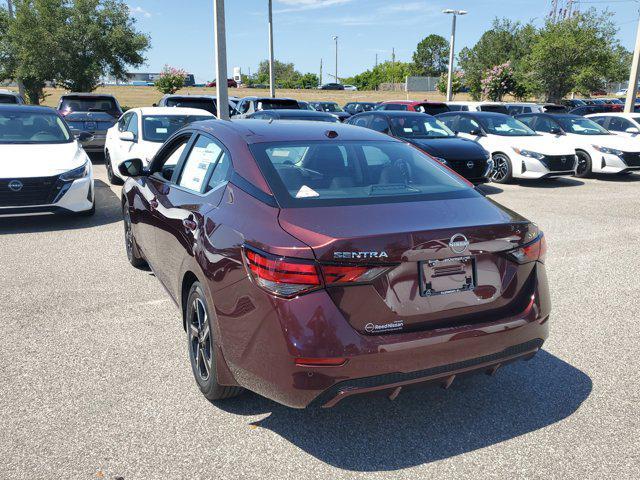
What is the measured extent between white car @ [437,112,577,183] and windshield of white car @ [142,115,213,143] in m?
6.36

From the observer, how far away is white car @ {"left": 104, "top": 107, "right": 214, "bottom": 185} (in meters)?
9.55

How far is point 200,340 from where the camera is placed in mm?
3328

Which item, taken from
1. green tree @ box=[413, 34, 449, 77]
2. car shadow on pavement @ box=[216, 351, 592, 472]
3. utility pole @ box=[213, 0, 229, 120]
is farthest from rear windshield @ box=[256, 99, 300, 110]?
green tree @ box=[413, 34, 449, 77]

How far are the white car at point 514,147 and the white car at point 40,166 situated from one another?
28.2 feet

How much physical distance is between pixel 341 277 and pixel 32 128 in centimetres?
788

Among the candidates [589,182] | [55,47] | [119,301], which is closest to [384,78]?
[55,47]

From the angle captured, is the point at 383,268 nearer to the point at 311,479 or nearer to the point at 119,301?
the point at 311,479

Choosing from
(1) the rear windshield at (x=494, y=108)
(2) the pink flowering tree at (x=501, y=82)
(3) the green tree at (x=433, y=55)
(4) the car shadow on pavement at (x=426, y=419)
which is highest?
(3) the green tree at (x=433, y=55)

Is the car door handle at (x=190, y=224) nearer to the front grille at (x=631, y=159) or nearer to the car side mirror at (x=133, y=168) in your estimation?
the car side mirror at (x=133, y=168)

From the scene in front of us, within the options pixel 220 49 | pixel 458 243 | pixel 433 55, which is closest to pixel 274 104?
pixel 220 49

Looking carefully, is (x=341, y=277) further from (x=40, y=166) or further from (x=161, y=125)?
(x=161, y=125)

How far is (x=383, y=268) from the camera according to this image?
2525mm

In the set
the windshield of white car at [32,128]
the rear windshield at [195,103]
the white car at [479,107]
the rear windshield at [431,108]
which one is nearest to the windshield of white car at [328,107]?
the white car at [479,107]

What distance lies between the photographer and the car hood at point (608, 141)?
1317cm
